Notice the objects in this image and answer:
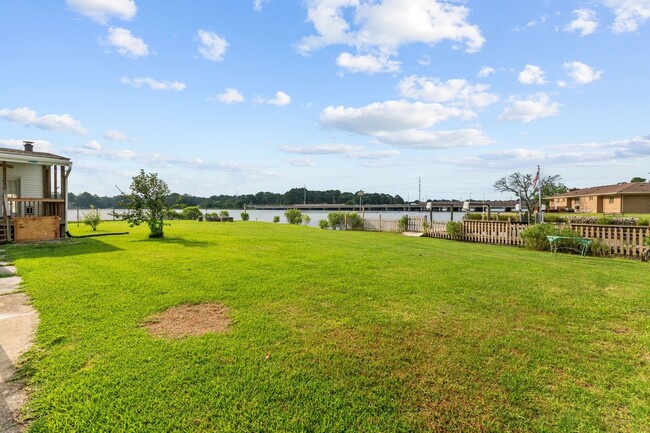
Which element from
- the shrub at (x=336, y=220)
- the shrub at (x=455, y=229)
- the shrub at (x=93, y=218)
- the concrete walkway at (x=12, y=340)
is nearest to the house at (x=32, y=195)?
the shrub at (x=93, y=218)

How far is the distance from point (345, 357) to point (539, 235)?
12.5 meters

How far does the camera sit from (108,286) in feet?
17.6

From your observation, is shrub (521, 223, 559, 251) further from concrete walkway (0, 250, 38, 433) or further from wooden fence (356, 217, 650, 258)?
concrete walkway (0, 250, 38, 433)

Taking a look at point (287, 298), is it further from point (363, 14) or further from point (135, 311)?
point (363, 14)

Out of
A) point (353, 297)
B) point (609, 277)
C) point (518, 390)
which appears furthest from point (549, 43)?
point (518, 390)

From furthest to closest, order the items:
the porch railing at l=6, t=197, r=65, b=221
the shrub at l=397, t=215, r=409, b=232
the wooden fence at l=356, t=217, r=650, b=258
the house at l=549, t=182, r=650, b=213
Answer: the house at l=549, t=182, r=650, b=213 < the shrub at l=397, t=215, r=409, b=232 < the porch railing at l=6, t=197, r=65, b=221 < the wooden fence at l=356, t=217, r=650, b=258

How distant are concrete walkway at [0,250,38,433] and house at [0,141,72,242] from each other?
7.22m

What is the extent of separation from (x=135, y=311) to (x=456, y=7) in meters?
12.4

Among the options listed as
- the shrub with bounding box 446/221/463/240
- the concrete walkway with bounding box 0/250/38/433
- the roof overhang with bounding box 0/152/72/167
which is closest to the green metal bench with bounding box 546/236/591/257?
the shrub with bounding box 446/221/463/240

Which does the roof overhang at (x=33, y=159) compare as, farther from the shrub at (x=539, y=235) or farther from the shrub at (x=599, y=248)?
the shrub at (x=599, y=248)

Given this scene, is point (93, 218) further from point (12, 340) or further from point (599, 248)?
point (599, 248)

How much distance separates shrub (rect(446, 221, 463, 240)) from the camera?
17234mm

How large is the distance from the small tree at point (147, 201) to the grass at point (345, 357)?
7.20 metres

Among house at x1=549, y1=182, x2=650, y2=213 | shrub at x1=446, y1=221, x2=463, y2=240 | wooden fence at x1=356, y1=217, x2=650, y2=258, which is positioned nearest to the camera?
wooden fence at x1=356, y1=217, x2=650, y2=258
